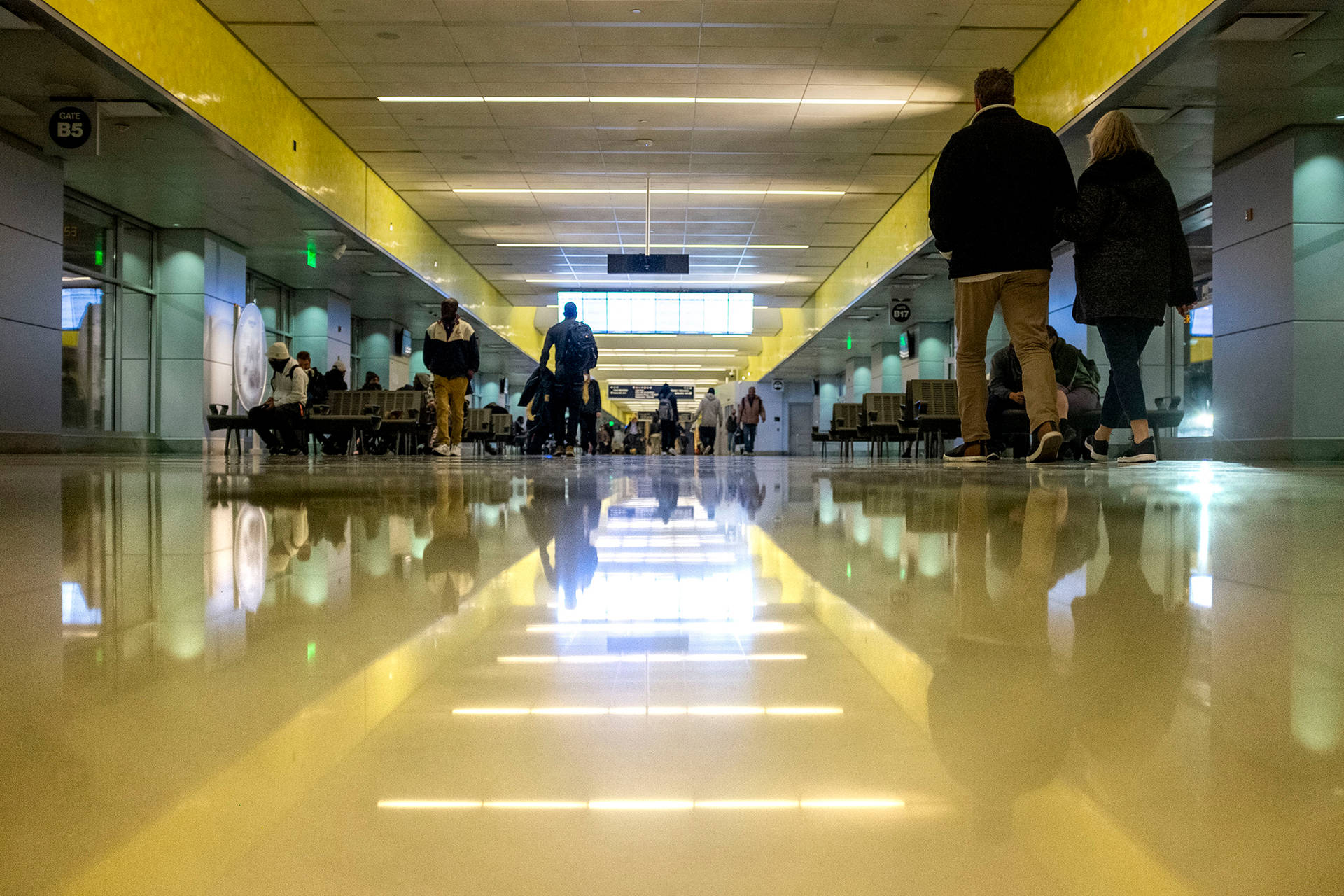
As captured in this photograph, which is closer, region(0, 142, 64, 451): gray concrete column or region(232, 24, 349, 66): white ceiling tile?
region(0, 142, 64, 451): gray concrete column

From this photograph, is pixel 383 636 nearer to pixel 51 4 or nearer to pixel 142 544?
pixel 142 544

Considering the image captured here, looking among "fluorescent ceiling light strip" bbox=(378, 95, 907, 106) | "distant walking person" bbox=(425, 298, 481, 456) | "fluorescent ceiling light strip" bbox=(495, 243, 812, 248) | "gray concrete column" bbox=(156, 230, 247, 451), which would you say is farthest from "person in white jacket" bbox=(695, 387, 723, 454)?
"distant walking person" bbox=(425, 298, 481, 456)

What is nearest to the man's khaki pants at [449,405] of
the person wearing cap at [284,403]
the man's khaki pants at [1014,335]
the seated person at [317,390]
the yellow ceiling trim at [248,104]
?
the person wearing cap at [284,403]

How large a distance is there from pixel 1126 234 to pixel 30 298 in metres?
10.7

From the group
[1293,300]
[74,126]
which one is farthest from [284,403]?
[1293,300]

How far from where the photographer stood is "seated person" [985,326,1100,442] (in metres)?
8.94

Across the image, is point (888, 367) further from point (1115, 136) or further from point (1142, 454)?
point (1115, 136)

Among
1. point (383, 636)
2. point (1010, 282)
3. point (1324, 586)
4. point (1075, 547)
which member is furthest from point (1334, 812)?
point (1010, 282)

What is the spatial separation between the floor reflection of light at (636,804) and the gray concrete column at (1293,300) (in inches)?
427

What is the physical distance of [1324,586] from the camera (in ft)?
3.41

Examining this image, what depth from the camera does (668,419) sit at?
23922 millimetres

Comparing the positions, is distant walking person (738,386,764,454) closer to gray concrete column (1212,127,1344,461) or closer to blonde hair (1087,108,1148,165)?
gray concrete column (1212,127,1344,461)

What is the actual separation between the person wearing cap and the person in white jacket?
45.0ft

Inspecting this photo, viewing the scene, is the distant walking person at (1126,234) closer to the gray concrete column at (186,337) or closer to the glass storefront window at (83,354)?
the glass storefront window at (83,354)
